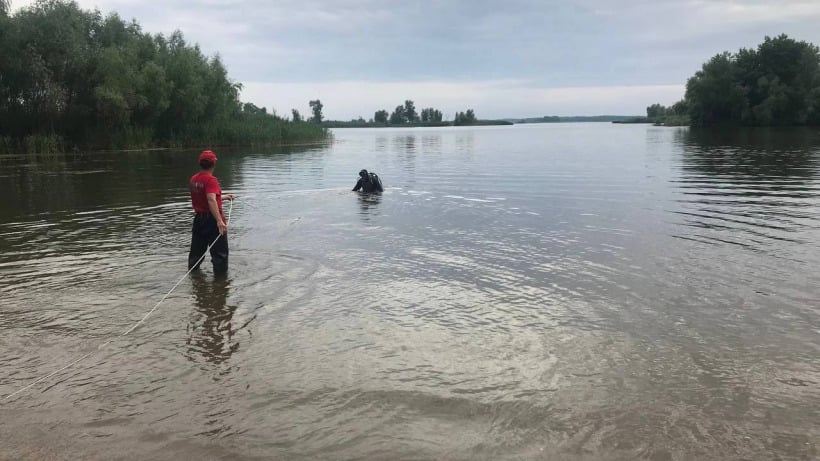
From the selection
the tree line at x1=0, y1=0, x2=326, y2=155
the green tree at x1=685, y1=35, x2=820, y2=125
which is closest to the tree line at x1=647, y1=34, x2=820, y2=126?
the green tree at x1=685, y1=35, x2=820, y2=125

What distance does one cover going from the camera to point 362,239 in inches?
477

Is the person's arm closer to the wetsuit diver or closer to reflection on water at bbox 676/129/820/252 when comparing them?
reflection on water at bbox 676/129/820/252

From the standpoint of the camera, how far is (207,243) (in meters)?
9.00

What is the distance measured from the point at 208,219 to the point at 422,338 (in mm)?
4333

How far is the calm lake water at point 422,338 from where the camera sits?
4.49m

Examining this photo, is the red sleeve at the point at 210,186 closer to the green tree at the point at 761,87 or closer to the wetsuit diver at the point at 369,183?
the wetsuit diver at the point at 369,183

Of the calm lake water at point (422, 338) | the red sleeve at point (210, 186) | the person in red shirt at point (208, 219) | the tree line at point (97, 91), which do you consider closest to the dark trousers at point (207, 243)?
the person in red shirt at point (208, 219)

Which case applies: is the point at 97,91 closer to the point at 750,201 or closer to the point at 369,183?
the point at 369,183

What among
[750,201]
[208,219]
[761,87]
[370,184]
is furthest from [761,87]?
[208,219]

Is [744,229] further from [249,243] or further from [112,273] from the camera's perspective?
[112,273]

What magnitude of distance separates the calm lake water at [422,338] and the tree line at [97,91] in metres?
32.9

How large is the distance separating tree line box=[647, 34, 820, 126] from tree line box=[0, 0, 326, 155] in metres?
75.7

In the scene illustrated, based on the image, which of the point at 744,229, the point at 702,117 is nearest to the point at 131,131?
the point at 744,229

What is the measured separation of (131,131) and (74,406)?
46687mm
